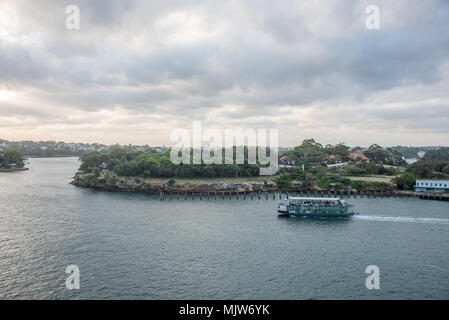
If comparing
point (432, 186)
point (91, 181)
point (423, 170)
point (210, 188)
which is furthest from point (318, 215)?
point (91, 181)

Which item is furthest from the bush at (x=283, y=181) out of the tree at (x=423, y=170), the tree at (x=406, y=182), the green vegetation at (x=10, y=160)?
the green vegetation at (x=10, y=160)

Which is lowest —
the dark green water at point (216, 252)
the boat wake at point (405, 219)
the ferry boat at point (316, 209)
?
the dark green water at point (216, 252)

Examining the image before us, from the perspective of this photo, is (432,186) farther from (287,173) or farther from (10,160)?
(10,160)

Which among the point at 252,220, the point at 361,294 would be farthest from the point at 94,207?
the point at 361,294

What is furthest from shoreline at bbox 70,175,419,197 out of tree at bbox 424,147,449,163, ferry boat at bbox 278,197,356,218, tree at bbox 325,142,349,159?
tree at bbox 424,147,449,163

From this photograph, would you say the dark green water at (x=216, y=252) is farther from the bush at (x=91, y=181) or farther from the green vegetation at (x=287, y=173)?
the bush at (x=91, y=181)
